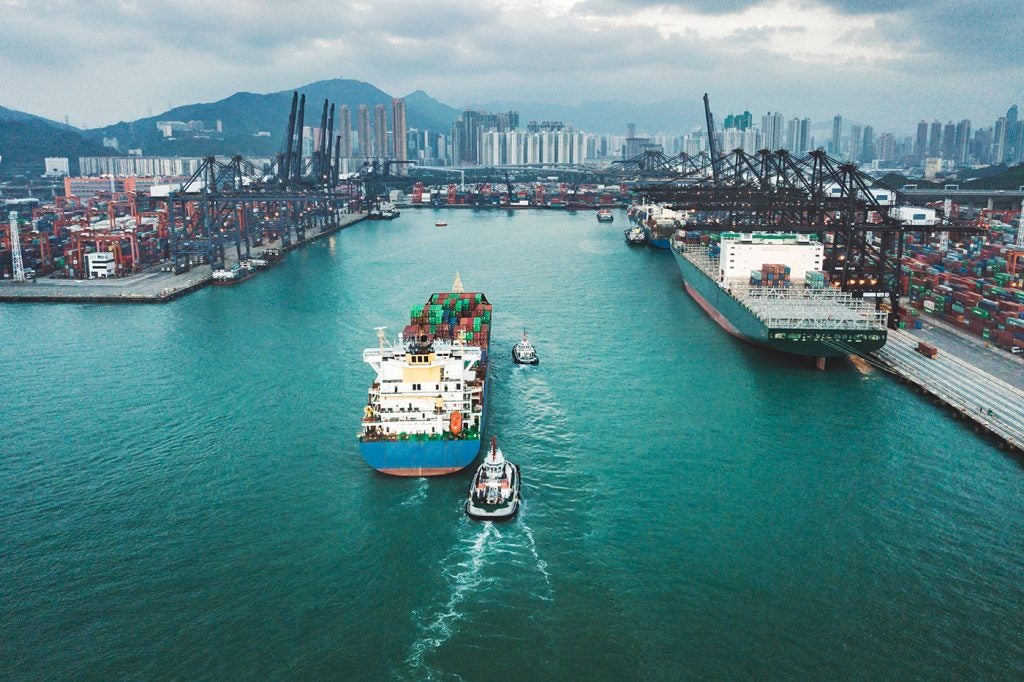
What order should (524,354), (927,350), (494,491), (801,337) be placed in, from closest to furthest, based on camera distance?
(494,491) < (927,350) < (801,337) < (524,354)

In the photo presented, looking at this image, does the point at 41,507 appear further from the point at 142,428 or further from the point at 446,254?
the point at 446,254

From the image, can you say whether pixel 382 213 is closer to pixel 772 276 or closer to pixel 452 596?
pixel 772 276

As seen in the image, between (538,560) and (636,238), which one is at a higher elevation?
(636,238)

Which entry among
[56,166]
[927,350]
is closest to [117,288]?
[927,350]

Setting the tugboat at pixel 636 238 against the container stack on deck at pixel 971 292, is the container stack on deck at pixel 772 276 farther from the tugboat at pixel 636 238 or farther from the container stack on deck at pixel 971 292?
the tugboat at pixel 636 238

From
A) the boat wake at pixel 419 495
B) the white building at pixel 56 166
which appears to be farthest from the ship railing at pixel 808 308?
the white building at pixel 56 166

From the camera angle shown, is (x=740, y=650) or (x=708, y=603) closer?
(x=740, y=650)

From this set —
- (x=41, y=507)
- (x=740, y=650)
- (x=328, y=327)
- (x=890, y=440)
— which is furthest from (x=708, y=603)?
(x=328, y=327)
